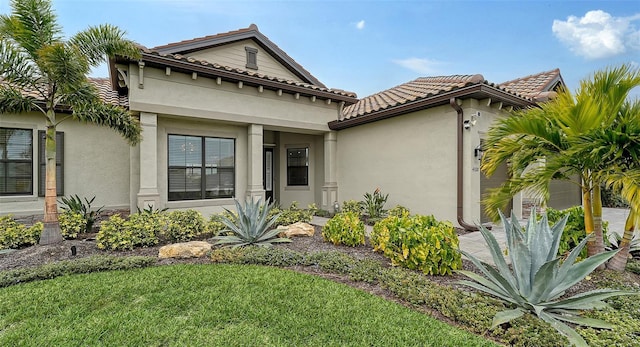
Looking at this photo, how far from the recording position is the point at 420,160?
8.16m

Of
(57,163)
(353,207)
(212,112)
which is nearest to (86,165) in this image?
(57,163)

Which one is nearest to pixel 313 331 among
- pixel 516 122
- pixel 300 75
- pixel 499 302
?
pixel 499 302

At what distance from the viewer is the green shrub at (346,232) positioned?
564 cm

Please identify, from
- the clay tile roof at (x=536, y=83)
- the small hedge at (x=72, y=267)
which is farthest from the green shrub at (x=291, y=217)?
the clay tile roof at (x=536, y=83)

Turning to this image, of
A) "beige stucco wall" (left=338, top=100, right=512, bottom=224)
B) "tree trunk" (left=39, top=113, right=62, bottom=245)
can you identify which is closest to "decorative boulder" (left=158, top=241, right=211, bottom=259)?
"tree trunk" (left=39, top=113, right=62, bottom=245)

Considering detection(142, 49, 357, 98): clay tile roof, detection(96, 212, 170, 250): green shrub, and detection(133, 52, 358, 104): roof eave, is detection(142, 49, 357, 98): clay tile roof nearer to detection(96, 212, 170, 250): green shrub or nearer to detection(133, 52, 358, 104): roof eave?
detection(133, 52, 358, 104): roof eave

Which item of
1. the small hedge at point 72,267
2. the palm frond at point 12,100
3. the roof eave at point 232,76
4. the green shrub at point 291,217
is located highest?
the roof eave at point 232,76

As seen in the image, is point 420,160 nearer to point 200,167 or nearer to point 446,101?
point 446,101

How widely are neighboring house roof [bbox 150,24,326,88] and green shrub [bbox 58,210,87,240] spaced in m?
4.88

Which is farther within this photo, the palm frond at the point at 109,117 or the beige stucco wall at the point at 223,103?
the beige stucco wall at the point at 223,103

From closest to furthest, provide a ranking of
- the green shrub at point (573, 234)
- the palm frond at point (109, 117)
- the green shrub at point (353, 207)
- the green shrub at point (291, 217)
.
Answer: the green shrub at point (573, 234) → the palm frond at point (109, 117) → the green shrub at point (291, 217) → the green shrub at point (353, 207)

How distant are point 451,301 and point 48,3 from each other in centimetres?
788

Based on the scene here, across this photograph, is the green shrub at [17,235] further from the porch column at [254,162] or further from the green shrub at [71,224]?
the porch column at [254,162]

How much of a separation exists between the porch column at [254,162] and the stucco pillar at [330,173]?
2.58 m
